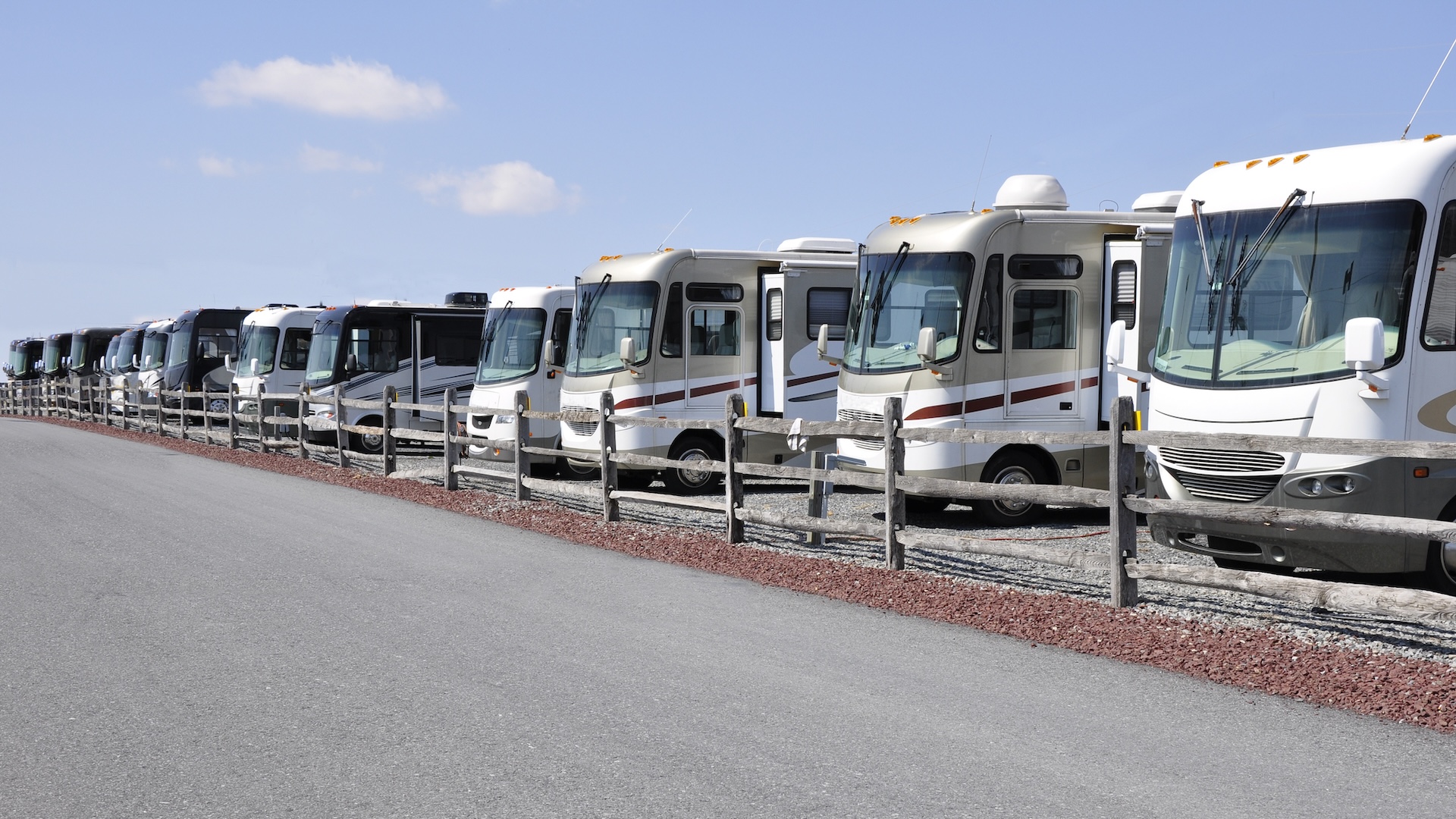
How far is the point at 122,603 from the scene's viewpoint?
333 inches

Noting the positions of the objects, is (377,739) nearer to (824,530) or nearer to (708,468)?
(824,530)

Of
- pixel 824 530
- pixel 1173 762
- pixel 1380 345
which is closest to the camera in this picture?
pixel 1173 762

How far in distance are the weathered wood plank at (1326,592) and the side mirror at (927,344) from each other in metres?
5.00

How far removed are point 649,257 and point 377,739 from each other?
12.0 m

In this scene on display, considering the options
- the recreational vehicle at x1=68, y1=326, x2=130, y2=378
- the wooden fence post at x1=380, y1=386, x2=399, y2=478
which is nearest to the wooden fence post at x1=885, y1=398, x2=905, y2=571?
the wooden fence post at x1=380, y1=386, x2=399, y2=478

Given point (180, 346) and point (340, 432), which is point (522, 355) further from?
point (180, 346)

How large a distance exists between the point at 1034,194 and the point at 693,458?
5.64 metres

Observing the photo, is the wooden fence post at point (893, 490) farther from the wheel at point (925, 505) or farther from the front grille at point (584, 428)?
the front grille at point (584, 428)

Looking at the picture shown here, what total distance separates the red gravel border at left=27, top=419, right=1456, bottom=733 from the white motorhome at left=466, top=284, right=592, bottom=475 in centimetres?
657

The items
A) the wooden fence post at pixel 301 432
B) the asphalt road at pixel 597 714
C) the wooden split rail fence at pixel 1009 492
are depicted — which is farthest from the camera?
the wooden fence post at pixel 301 432

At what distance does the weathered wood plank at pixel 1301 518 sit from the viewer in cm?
685

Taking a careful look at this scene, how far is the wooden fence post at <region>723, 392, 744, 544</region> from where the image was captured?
39.1 feet

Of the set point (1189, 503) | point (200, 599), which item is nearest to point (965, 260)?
point (1189, 503)

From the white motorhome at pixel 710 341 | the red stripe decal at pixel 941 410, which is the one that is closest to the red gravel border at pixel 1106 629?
the red stripe decal at pixel 941 410
